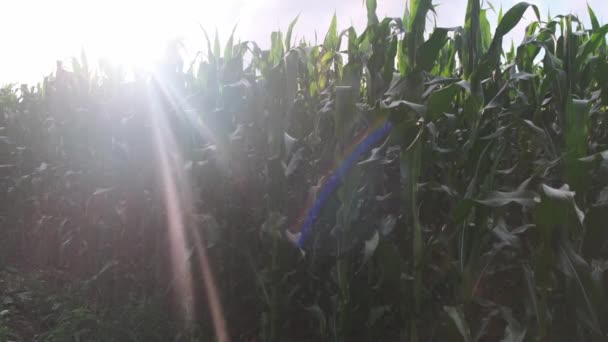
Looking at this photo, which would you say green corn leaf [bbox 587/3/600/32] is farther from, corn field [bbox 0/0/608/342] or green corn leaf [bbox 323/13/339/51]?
green corn leaf [bbox 323/13/339/51]

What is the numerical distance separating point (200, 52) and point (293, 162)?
4.50 ft

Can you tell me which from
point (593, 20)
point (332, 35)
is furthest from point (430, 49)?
point (332, 35)

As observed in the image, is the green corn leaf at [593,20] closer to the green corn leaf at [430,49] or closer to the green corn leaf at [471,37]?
the green corn leaf at [471,37]

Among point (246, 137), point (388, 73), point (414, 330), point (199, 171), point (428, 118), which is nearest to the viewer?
point (428, 118)

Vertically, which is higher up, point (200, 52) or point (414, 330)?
point (200, 52)

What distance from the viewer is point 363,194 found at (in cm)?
236

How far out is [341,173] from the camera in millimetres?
2143

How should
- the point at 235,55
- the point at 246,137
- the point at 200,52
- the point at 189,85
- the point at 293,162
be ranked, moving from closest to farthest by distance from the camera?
1. the point at 293,162
2. the point at 246,137
3. the point at 235,55
4. the point at 200,52
5. the point at 189,85

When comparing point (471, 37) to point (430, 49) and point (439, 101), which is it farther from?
→ point (439, 101)

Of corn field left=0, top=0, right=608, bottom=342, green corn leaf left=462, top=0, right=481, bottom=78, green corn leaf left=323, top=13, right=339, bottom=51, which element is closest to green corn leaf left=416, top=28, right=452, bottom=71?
corn field left=0, top=0, right=608, bottom=342

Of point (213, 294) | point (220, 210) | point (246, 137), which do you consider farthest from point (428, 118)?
point (213, 294)

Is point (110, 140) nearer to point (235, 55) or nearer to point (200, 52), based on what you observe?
point (200, 52)

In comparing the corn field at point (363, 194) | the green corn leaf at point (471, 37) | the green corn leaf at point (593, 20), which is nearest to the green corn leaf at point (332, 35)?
the corn field at point (363, 194)

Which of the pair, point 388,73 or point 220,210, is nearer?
point 388,73
